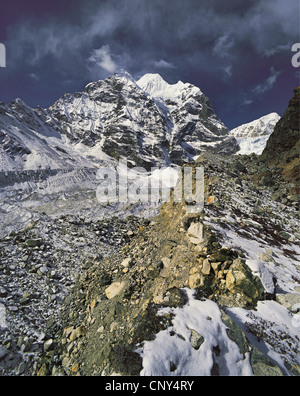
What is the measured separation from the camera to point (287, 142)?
25531mm

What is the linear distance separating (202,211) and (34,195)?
59.3 meters

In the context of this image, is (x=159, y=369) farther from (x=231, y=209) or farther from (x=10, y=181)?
(x=10, y=181)

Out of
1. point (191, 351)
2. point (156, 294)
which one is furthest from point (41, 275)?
point (191, 351)

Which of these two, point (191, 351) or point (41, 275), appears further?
point (41, 275)

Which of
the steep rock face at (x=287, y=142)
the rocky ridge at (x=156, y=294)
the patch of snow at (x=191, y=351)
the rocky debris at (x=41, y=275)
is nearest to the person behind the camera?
the patch of snow at (x=191, y=351)

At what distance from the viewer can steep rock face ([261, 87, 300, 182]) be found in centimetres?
2280

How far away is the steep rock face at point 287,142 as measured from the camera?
22.8 metres

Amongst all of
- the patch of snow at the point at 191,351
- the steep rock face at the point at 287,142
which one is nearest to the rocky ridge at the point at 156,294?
the patch of snow at the point at 191,351

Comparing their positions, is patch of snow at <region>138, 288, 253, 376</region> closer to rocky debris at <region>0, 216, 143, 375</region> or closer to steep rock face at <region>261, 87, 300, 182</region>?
rocky debris at <region>0, 216, 143, 375</region>

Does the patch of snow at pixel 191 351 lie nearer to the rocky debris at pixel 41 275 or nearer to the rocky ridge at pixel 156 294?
the rocky ridge at pixel 156 294

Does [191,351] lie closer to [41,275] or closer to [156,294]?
[156,294]

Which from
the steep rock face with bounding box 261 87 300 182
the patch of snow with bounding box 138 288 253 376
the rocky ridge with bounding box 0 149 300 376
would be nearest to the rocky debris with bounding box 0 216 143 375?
the rocky ridge with bounding box 0 149 300 376

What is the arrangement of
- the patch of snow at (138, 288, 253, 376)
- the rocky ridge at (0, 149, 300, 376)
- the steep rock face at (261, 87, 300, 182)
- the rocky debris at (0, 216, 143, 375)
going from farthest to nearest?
the steep rock face at (261, 87, 300, 182) < the rocky debris at (0, 216, 143, 375) < the rocky ridge at (0, 149, 300, 376) < the patch of snow at (138, 288, 253, 376)

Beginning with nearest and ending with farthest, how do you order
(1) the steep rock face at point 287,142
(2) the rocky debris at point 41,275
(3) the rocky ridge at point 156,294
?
1. (3) the rocky ridge at point 156,294
2. (2) the rocky debris at point 41,275
3. (1) the steep rock face at point 287,142
